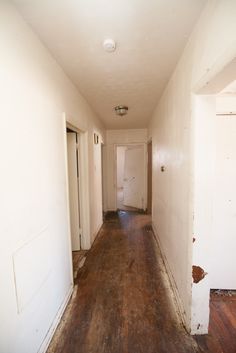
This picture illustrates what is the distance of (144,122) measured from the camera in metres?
4.21

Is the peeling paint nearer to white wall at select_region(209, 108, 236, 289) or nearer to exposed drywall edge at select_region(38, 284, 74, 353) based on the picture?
white wall at select_region(209, 108, 236, 289)

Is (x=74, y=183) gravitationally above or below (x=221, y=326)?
above

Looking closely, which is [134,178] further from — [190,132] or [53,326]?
[53,326]

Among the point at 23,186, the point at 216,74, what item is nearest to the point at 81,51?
the point at 216,74

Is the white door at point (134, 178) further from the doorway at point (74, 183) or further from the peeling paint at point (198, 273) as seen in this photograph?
the peeling paint at point (198, 273)

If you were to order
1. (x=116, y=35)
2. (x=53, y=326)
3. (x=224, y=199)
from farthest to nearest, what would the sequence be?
(x=224, y=199) → (x=53, y=326) → (x=116, y=35)

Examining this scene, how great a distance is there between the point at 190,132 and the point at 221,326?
5.35ft

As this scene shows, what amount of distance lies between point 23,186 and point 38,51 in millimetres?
1019

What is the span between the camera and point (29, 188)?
1195 millimetres

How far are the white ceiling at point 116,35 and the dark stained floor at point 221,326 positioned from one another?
7.58ft

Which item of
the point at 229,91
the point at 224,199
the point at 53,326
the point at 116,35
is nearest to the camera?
the point at 116,35

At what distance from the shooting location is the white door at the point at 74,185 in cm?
261

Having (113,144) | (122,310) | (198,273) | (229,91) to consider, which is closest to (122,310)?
(122,310)

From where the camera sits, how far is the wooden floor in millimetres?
1351
